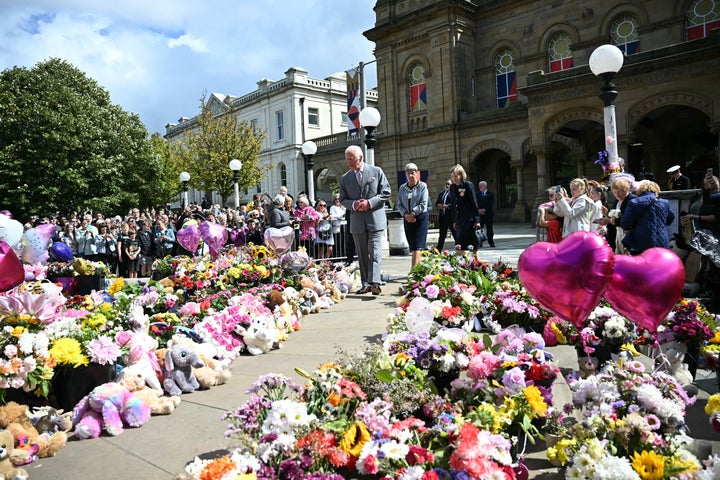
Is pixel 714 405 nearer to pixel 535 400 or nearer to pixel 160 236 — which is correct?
pixel 535 400

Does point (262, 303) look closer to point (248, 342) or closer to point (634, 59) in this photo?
point (248, 342)

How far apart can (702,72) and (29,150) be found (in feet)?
104

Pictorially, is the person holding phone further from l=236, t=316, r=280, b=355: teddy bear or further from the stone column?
the stone column

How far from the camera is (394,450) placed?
2.37 meters

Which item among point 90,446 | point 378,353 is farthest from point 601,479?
point 90,446

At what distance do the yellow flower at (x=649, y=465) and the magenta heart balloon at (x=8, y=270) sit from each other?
4.41 meters

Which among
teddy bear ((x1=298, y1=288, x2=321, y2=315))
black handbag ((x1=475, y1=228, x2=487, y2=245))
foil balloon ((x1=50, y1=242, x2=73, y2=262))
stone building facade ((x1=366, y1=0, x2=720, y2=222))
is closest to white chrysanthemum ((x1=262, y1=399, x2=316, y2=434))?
teddy bear ((x1=298, y1=288, x2=321, y2=315))

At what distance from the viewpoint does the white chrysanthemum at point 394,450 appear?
7.65 ft

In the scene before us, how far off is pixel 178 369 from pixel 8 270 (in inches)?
60.6

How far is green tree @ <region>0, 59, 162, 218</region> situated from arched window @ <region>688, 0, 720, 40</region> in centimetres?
3032

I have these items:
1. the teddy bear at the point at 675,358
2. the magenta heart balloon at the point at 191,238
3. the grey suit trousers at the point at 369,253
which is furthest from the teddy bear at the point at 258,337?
the magenta heart balloon at the point at 191,238

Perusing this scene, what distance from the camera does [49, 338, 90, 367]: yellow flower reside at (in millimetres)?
3604

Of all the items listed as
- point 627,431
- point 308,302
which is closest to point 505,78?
point 308,302

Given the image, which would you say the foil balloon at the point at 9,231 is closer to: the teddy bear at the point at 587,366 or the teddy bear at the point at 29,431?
the teddy bear at the point at 29,431
